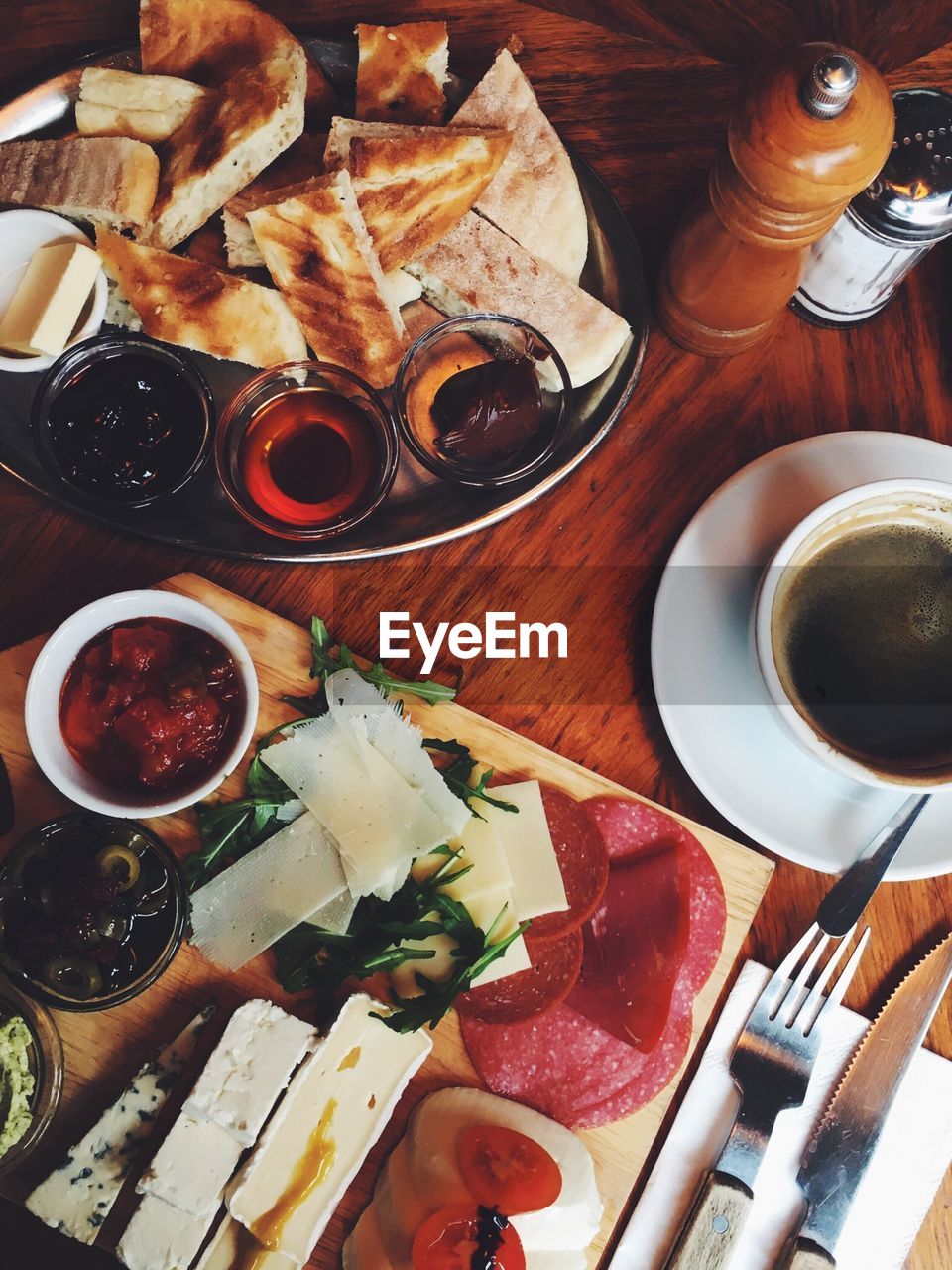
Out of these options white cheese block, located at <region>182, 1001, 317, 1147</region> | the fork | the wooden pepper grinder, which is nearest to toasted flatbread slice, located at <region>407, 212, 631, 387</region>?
the wooden pepper grinder

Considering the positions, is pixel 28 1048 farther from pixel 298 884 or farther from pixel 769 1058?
pixel 769 1058

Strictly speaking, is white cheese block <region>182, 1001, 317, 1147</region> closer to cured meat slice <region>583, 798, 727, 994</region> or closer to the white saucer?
cured meat slice <region>583, 798, 727, 994</region>

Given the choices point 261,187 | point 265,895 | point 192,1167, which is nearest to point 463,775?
point 265,895

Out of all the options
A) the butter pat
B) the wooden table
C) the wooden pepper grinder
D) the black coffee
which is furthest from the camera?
the wooden table

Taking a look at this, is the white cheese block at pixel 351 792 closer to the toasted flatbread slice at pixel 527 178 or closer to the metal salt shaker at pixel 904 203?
the toasted flatbread slice at pixel 527 178

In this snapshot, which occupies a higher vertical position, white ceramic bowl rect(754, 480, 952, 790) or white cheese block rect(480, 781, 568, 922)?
white ceramic bowl rect(754, 480, 952, 790)

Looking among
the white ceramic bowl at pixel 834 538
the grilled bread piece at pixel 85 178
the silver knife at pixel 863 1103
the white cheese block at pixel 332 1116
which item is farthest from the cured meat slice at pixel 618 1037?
the grilled bread piece at pixel 85 178

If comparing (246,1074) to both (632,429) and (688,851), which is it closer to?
(688,851)
